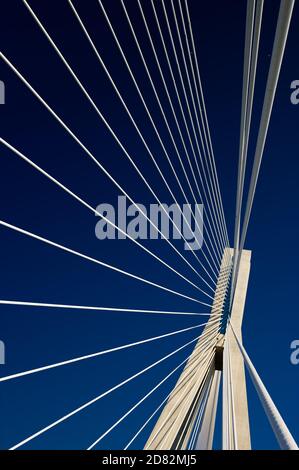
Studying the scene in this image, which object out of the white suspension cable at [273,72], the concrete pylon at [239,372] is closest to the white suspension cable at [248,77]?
the white suspension cable at [273,72]

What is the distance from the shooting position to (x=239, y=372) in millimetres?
2129

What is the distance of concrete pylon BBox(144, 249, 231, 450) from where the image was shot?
1.22m

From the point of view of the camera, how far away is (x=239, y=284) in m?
3.61

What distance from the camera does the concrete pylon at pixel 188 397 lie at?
1.22 meters

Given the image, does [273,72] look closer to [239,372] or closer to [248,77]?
[248,77]

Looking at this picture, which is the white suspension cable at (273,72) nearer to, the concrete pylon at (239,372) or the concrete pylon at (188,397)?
the concrete pylon at (239,372)

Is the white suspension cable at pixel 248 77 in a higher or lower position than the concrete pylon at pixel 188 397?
higher

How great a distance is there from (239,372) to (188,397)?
61 centimetres

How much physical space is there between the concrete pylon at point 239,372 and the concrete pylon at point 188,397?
0.45ft

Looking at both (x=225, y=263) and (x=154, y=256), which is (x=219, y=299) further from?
(x=154, y=256)

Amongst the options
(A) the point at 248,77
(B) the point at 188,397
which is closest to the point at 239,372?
(B) the point at 188,397

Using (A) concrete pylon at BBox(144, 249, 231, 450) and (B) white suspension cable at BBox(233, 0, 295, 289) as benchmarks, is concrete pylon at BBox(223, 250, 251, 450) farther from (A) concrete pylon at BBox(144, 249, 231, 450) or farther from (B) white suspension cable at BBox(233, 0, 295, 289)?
(B) white suspension cable at BBox(233, 0, 295, 289)

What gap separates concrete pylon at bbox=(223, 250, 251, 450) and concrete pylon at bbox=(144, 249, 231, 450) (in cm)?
14
